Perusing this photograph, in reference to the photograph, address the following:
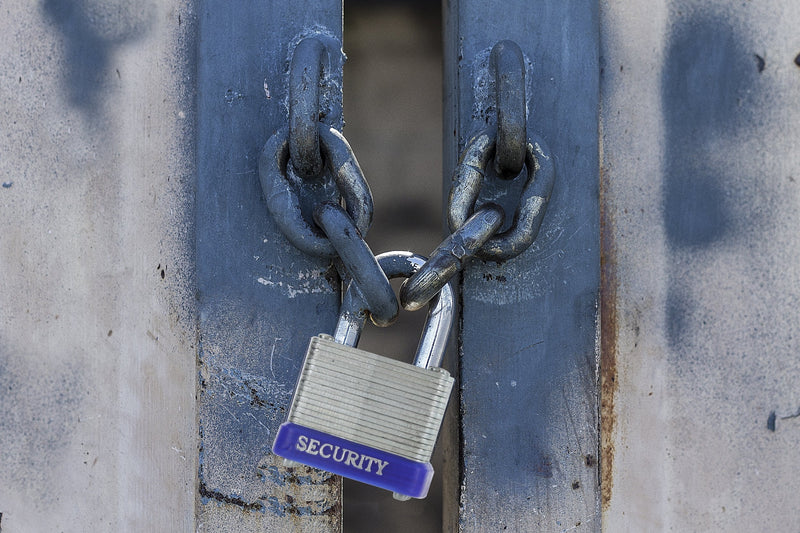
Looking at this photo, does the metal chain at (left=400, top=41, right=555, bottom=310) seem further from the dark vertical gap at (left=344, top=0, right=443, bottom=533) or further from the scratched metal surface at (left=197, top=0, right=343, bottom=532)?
the dark vertical gap at (left=344, top=0, right=443, bottom=533)

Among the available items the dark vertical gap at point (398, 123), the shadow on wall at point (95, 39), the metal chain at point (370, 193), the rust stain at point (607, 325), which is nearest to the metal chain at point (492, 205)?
the metal chain at point (370, 193)

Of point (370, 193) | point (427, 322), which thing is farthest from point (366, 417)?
point (370, 193)

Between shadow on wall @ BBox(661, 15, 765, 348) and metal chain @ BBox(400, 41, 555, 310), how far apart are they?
0.72 ft

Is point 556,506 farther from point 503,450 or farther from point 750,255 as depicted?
point 750,255

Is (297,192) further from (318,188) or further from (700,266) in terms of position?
(700,266)

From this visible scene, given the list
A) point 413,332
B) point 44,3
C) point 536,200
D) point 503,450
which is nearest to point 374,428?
point 503,450

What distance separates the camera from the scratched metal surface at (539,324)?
2.15 feet

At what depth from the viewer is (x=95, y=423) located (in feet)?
2.51

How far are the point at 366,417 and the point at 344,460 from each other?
0.14 feet

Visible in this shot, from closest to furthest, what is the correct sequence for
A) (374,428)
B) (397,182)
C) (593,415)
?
(374,428) → (593,415) → (397,182)

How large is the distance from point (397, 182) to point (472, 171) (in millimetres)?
343

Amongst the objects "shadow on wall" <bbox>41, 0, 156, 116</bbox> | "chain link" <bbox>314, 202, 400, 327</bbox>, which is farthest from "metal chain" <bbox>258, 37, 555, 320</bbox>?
"shadow on wall" <bbox>41, 0, 156, 116</bbox>

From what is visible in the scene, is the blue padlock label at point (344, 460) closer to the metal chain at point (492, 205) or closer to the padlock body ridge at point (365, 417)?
the padlock body ridge at point (365, 417)

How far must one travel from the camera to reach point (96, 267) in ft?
2.47
